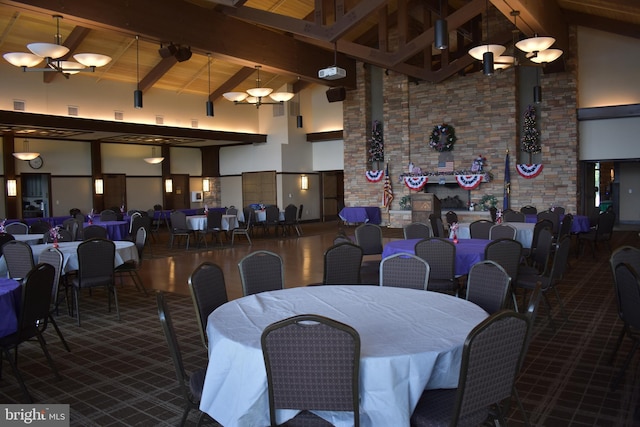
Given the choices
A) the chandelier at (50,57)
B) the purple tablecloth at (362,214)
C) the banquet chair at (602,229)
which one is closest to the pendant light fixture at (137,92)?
the chandelier at (50,57)

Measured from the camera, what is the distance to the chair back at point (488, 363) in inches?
84.1

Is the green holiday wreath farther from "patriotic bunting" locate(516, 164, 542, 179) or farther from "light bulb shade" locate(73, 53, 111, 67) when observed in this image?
"light bulb shade" locate(73, 53, 111, 67)

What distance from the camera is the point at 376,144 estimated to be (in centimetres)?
1705

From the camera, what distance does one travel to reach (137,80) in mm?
15414

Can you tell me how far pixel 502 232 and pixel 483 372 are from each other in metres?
4.73

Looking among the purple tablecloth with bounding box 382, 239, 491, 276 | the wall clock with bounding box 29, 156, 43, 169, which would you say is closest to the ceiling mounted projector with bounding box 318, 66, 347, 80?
the purple tablecloth with bounding box 382, 239, 491, 276

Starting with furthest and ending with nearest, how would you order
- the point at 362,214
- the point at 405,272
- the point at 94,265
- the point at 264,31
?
1. the point at 362,214
2. the point at 264,31
3. the point at 94,265
4. the point at 405,272

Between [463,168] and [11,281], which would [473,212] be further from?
[11,281]

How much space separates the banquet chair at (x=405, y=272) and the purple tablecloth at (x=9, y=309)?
8.97 ft

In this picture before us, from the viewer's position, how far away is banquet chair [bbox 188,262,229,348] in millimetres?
3312

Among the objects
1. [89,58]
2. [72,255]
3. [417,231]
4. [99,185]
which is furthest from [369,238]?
[99,185]

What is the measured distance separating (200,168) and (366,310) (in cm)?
1896

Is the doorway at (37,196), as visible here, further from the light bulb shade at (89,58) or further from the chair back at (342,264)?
the chair back at (342,264)

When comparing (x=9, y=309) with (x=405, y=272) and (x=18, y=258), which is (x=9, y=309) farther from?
(x=405, y=272)
